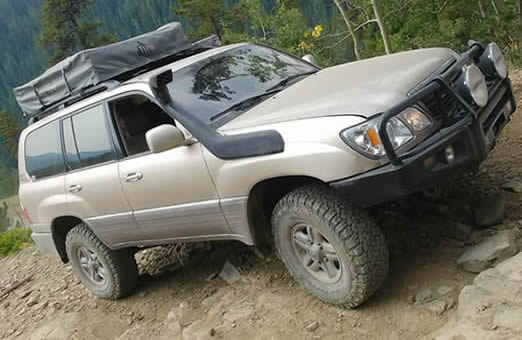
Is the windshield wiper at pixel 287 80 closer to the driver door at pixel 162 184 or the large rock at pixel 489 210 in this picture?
the driver door at pixel 162 184

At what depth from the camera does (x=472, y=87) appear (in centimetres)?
311

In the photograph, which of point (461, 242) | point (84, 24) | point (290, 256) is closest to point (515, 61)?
point (461, 242)

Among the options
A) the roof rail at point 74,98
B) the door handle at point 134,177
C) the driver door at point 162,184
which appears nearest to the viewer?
the driver door at point 162,184

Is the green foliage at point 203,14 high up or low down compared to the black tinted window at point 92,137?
up

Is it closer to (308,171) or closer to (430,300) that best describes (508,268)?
(430,300)

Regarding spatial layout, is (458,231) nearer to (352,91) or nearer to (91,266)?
(352,91)

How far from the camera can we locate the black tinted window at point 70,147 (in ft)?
15.3

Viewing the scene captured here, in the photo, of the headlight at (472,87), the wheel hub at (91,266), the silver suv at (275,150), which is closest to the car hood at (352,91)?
the silver suv at (275,150)

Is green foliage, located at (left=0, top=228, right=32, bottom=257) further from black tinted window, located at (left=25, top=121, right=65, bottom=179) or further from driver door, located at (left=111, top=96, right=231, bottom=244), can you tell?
driver door, located at (left=111, top=96, right=231, bottom=244)

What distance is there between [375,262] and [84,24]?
1198 inches

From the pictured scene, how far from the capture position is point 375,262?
10.2ft

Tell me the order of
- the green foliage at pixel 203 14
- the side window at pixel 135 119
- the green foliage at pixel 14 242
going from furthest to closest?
the green foliage at pixel 203 14 < the green foliage at pixel 14 242 < the side window at pixel 135 119

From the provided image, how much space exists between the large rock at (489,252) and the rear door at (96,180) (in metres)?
2.57

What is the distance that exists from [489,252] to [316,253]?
1.09m
